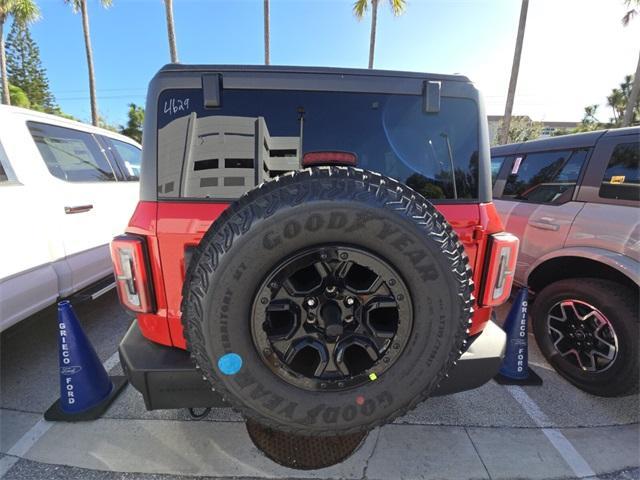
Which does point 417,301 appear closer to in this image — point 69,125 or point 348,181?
point 348,181

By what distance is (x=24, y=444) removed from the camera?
2.01m

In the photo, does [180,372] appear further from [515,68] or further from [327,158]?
[515,68]

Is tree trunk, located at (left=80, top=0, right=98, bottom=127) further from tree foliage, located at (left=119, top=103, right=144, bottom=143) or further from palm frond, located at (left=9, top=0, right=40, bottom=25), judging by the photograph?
tree foliage, located at (left=119, top=103, right=144, bottom=143)

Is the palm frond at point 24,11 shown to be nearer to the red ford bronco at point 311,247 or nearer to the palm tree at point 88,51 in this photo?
the palm tree at point 88,51

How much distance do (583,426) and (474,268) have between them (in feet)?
5.38

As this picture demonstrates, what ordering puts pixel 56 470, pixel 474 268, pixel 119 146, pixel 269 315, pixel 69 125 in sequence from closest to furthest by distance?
pixel 269 315 < pixel 474 268 < pixel 56 470 < pixel 69 125 < pixel 119 146

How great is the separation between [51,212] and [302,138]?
2.44 meters

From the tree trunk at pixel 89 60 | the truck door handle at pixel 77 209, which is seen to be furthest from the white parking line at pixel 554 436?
the tree trunk at pixel 89 60

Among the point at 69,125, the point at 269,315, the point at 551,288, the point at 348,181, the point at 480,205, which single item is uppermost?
the point at 69,125

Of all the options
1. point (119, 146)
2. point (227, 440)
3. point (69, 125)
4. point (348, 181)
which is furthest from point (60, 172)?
point (348, 181)

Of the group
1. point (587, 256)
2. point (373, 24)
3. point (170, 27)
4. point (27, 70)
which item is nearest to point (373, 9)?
point (373, 24)

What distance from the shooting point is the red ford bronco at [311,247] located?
4.22 ft

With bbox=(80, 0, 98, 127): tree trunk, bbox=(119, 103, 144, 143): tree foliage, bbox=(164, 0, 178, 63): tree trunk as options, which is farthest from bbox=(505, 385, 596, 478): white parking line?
bbox=(119, 103, 144, 143): tree foliage

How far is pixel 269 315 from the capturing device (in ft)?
4.61
